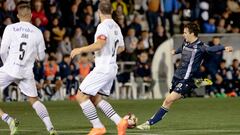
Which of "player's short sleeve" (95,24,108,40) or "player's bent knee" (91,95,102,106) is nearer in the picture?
"player's short sleeve" (95,24,108,40)

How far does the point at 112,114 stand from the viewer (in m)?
13.6

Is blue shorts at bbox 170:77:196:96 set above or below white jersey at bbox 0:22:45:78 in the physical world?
below

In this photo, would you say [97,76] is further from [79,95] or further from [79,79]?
[79,79]

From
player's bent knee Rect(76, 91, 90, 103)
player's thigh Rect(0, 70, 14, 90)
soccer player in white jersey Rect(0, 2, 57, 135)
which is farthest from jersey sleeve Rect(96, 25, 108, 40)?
player's thigh Rect(0, 70, 14, 90)

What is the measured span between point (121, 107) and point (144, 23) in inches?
342

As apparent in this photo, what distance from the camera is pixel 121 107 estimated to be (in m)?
23.0

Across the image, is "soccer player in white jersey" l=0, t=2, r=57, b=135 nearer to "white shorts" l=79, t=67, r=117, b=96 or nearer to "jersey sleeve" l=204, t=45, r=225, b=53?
"white shorts" l=79, t=67, r=117, b=96

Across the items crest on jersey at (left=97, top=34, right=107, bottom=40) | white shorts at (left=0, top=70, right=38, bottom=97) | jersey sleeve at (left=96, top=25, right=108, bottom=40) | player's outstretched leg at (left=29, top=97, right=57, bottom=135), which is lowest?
player's outstretched leg at (left=29, top=97, right=57, bottom=135)

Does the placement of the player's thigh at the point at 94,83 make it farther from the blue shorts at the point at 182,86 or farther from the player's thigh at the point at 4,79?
the blue shorts at the point at 182,86

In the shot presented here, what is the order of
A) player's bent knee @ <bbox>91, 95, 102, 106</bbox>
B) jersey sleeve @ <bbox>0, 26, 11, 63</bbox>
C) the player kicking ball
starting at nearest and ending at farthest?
player's bent knee @ <bbox>91, 95, 102, 106</bbox> < jersey sleeve @ <bbox>0, 26, 11, 63</bbox> < the player kicking ball

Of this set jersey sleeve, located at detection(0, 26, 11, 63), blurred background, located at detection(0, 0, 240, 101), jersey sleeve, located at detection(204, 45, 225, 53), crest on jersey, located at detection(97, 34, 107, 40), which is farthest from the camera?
blurred background, located at detection(0, 0, 240, 101)

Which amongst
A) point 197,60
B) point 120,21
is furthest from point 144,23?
point 197,60

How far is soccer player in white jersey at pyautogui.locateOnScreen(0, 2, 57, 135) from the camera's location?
1430 centimetres

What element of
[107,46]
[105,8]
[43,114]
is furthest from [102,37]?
[43,114]
